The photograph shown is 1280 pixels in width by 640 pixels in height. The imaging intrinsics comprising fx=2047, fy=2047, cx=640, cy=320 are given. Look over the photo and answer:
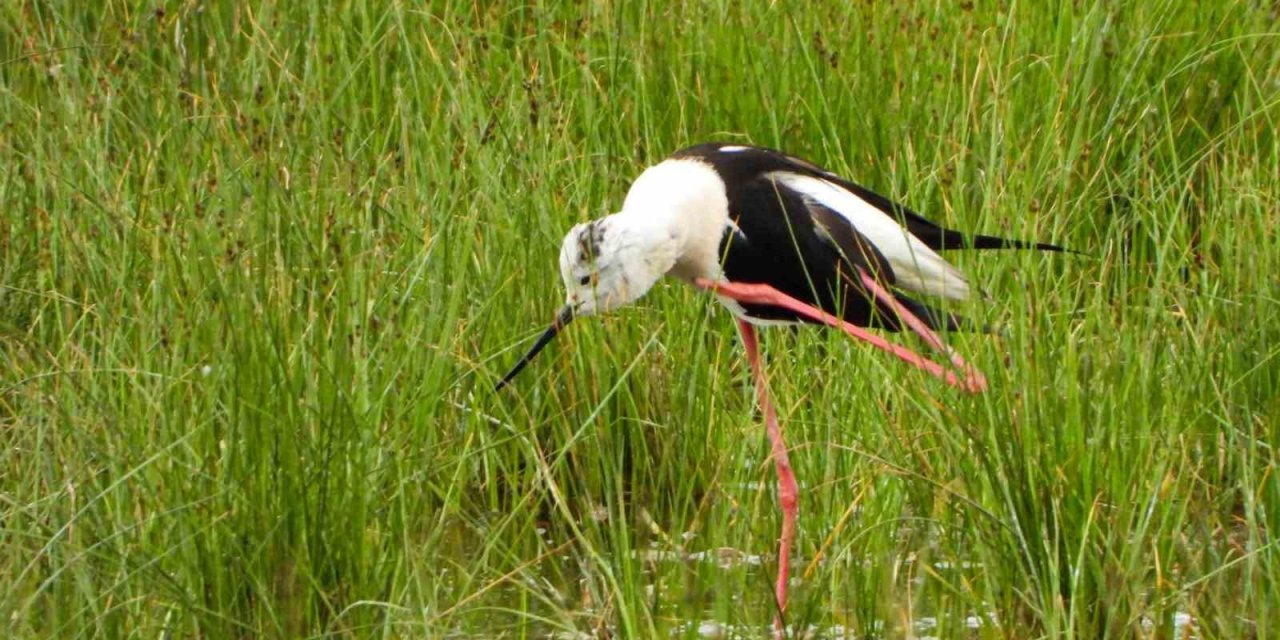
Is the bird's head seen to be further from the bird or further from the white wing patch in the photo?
the white wing patch

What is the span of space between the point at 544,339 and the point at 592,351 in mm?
93

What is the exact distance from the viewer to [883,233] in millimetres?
3639

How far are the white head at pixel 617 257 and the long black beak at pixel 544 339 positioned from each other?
47mm

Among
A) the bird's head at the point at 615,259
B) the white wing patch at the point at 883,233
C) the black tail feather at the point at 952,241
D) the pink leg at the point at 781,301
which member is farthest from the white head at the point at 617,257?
the black tail feather at the point at 952,241

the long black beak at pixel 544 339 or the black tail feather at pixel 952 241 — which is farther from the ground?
the black tail feather at pixel 952 241

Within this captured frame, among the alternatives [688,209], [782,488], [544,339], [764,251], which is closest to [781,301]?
[764,251]

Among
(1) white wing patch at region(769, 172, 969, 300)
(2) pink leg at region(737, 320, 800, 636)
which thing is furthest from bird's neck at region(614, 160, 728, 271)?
(2) pink leg at region(737, 320, 800, 636)

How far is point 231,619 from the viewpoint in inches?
103

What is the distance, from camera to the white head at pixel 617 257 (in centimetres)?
349

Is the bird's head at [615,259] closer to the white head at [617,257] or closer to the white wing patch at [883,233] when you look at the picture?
the white head at [617,257]

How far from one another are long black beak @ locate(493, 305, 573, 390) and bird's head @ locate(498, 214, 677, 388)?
21 mm

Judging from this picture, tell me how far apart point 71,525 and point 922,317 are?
1.55 metres

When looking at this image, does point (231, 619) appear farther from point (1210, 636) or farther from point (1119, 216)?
point (1119, 216)

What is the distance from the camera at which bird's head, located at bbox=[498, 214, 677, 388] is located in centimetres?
349
